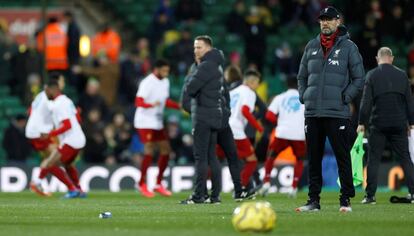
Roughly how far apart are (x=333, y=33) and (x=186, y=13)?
18.0 metres

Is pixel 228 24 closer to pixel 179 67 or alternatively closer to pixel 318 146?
pixel 179 67

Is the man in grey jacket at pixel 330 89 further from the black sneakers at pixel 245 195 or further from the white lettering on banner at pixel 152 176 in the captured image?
the white lettering on banner at pixel 152 176

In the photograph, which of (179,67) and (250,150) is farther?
(179,67)

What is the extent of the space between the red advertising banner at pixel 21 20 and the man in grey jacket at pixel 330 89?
1855cm

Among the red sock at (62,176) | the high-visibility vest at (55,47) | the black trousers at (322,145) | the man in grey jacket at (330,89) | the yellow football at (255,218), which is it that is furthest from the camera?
the high-visibility vest at (55,47)

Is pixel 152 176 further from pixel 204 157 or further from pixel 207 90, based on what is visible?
pixel 207 90

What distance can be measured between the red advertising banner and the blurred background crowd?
4 cm

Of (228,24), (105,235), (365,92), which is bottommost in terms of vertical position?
(105,235)

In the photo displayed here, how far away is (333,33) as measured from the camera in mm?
16547

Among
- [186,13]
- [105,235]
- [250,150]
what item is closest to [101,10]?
[186,13]

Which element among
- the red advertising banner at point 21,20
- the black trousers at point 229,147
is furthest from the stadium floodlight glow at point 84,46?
the black trousers at point 229,147

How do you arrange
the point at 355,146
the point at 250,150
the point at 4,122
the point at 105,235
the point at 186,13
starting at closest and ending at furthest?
the point at 105,235, the point at 355,146, the point at 250,150, the point at 4,122, the point at 186,13

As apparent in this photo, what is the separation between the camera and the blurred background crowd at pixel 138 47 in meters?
30.7

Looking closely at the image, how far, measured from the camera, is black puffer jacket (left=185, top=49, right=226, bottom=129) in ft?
63.1
